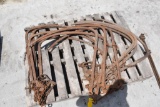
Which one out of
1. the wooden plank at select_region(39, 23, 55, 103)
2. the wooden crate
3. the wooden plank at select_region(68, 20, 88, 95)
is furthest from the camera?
the wooden plank at select_region(68, 20, 88, 95)

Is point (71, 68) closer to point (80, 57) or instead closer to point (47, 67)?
point (80, 57)

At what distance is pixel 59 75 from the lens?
3.63 metres

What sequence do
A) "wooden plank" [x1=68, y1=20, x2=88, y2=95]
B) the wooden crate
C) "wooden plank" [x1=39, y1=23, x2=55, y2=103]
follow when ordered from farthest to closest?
"wooden plank" [x1=68, y1=20, x2=88, y2=95] → the wooden crate → "wooden plank" [x1=39, y1=23, x2=55, y2=103]

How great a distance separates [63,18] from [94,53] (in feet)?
5.14

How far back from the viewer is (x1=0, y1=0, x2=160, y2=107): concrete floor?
357cm

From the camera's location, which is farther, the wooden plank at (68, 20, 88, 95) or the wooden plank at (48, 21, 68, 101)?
the wooden plank at (68, 20, 88, 95)

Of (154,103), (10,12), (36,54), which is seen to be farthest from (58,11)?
(154,103)

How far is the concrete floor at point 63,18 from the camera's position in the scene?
357 centimetres

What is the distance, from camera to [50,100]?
3.34m

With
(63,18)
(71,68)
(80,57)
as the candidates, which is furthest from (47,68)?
(63,18)

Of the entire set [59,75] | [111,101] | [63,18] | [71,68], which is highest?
[63,18]

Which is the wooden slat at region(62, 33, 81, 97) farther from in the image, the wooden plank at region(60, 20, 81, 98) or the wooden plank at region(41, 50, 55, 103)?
the wooden plank at region(41, 50, 55, 103)

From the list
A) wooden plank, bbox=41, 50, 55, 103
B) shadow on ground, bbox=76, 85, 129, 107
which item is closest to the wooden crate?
wooden plank, bbox=41, 50, 55, 103

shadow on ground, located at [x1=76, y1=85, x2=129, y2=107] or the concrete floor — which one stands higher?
the concrete floor
